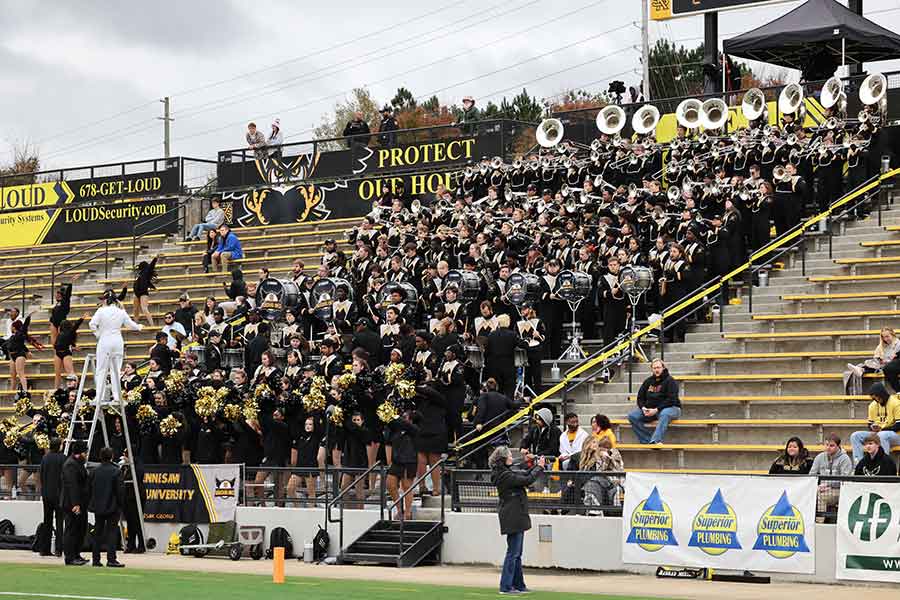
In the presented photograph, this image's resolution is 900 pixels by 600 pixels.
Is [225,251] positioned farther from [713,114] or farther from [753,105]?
[753,105]

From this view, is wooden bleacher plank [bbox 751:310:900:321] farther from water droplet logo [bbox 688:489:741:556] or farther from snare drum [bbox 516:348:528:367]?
water droplet logo [bbox 688:489:741:556]

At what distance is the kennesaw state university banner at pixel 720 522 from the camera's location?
57.8 feet

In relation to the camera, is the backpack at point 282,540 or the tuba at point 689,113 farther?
the tuba at point 689,113

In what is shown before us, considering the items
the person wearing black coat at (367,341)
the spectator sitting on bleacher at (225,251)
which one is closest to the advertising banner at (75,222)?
the spectator sitting on bleacher at (225,251)

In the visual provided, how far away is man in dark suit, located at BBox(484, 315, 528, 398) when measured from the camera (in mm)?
22234

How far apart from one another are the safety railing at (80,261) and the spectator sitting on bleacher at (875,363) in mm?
21730

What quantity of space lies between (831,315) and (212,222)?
18.7 m

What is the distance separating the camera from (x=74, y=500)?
20484 mm

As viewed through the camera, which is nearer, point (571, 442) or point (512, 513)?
point (512, 513)

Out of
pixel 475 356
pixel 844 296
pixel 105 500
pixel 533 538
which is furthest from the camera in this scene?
pixel 844 296

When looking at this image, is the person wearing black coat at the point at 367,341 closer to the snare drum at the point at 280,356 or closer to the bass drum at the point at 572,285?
the snare drum at the point at 280,356

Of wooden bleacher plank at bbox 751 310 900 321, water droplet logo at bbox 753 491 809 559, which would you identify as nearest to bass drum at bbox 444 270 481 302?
wooden bleacher plank at bbox 751 310 900 321

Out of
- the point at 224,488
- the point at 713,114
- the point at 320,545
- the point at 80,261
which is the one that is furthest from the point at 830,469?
the point at 80,261

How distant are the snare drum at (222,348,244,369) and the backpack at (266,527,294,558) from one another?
477cm
